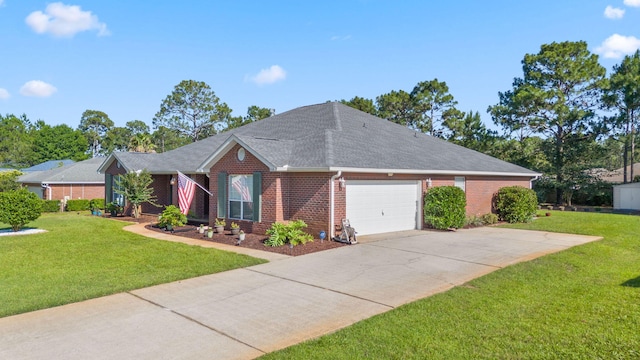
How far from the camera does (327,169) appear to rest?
12.4m

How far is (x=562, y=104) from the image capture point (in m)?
31.9

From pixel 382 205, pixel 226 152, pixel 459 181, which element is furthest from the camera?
pixel 459 181

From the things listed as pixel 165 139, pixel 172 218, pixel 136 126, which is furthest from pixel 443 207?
pixel 136 126

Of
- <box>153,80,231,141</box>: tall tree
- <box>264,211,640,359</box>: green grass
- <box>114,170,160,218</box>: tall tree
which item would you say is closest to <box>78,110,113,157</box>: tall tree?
<box>153,80,231,141</box>: tall tree

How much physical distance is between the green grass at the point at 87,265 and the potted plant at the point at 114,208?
7.25 m

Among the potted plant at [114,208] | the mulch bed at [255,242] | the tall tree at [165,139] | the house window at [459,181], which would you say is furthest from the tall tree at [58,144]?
the house window at [459,181]

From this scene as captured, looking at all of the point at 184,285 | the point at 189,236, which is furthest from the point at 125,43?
the point at 184,285

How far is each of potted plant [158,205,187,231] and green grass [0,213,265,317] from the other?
169cm

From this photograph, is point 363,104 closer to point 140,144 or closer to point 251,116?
point 251,116

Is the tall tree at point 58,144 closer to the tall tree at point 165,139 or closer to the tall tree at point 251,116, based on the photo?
the tall tree at point 165,139

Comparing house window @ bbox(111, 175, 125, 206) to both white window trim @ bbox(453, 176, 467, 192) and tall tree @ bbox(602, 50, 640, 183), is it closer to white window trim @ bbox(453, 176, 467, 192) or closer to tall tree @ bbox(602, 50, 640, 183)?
white window trim @ bbox(453, 176, 467, 192)

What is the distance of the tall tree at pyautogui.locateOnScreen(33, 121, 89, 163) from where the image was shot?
6962cm

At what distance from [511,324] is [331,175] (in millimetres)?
7909

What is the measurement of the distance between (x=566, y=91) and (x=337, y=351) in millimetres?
36768
